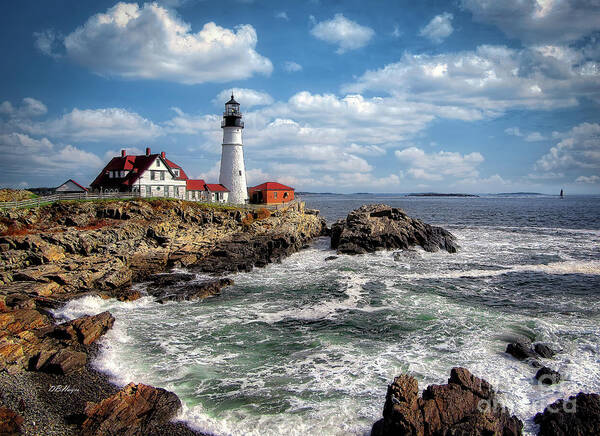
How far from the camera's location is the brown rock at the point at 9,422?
30.5ft

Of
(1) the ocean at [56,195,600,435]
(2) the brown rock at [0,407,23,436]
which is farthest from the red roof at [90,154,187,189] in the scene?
(2) the brown rock at [0,407,23,436]

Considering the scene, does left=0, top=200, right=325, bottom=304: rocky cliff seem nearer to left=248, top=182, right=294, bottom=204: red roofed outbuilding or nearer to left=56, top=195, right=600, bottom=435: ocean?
left=56, top=195, right=600, bottom=435: ocean

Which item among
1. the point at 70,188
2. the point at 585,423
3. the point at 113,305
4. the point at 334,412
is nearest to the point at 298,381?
the point at 334,412

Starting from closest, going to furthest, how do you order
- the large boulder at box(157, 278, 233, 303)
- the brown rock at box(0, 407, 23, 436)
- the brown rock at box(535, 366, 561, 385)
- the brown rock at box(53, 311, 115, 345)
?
the brown rock at box(0, 407, 23, 436), the brown rock at box(535, 366, 561, 385), the brown rock at box(53, 311, 115, 345), the large boulder at box(157, 278, 233, 303)

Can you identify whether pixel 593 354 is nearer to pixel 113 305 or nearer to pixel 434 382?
pixel 434 382

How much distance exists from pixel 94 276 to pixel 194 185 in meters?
25.9

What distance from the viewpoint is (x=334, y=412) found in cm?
1036

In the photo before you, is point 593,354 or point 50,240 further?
point 50,240

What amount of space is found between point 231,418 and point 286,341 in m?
5.51

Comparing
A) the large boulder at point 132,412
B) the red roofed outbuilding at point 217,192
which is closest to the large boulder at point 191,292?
the large boulder at point 132,412

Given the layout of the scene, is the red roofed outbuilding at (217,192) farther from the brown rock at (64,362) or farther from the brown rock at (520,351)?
the brown rock at (520,351)

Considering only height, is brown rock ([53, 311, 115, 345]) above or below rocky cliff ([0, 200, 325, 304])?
below

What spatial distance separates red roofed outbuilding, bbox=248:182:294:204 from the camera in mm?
50000

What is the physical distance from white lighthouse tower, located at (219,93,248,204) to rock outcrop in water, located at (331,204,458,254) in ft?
48.9
